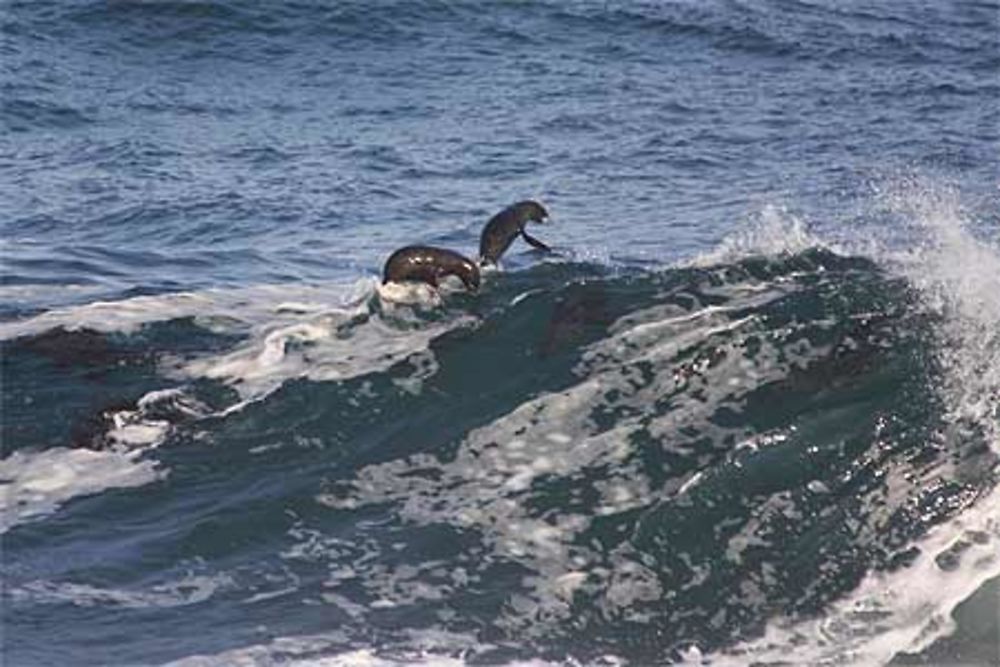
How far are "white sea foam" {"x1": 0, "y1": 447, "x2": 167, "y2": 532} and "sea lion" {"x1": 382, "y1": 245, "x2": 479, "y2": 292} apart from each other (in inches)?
63.5

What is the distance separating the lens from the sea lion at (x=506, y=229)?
8.76 metres

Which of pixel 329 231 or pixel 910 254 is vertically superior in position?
pixel 910 254

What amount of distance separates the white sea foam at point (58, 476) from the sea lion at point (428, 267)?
5.30 feet

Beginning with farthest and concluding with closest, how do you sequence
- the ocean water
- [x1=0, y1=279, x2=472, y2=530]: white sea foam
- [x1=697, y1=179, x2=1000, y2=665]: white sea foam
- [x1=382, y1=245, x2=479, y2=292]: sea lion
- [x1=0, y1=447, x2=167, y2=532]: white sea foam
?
[x1=382, y1=245, x2=479, y2=292]: sea lion, [x1=0, y1=279, x2=472, y2=530]: white sea foam, [x1=0, y1=447, x2=167, y2=532]: white sea foam, the ocean water, [x1=697, y1=179, x2=1000, y2=665]: white sea foam

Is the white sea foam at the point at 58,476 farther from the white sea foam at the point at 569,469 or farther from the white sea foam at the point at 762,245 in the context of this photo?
the white sea foam at the point at 762,245

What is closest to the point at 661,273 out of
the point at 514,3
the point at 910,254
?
the point at 910,254

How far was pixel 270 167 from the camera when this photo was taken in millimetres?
14445

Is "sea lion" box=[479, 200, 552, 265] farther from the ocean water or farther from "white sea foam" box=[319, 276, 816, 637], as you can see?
"white sea foam" box=[319, 276, 816, 637]

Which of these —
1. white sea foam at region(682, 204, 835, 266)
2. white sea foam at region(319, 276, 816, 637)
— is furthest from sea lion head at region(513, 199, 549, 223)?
white sea foam at region(319, 276, 816, 637)

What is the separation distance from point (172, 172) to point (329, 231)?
2.43m

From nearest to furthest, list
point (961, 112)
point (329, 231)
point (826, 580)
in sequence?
point (826, 580)
point (329, 231)
point (961, 112)

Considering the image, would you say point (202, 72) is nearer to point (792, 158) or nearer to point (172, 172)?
point (172, 172)

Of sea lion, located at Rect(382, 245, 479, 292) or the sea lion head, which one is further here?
the sea lion head

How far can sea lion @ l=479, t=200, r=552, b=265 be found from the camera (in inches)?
345
